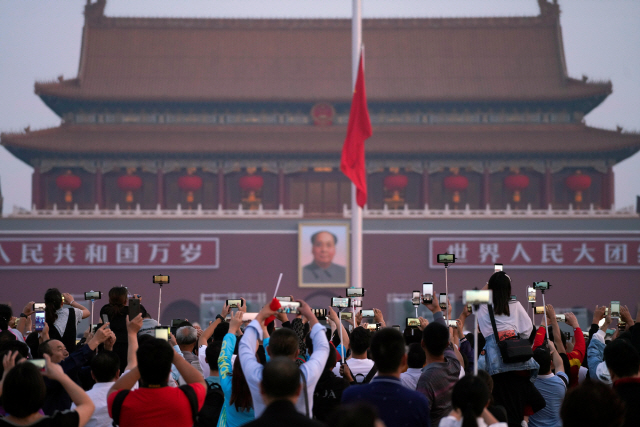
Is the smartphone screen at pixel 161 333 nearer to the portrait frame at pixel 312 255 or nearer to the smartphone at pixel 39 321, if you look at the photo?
the smartphone at pixel 39 321

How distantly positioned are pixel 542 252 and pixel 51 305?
18.6m

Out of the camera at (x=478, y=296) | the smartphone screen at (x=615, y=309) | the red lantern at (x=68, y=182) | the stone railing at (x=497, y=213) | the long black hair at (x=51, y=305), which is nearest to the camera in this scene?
the camera at (x=478, y=296)

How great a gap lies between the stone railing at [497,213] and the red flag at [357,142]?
8977mm

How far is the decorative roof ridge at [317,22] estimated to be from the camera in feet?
85.4

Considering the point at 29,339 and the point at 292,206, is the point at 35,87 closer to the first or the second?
the point at 292,206

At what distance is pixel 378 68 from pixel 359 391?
913 inches

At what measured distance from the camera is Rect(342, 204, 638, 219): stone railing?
21969mm

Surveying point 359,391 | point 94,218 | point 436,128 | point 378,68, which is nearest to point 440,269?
point 436,128

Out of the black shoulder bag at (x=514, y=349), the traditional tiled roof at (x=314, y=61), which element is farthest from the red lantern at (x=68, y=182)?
the black shoulder bag at (x=514, y=349)

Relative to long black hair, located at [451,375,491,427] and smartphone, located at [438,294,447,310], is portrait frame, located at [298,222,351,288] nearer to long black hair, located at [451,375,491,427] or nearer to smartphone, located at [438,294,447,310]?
smartphone, located at [438,294,447,310]

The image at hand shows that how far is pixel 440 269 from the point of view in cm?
2147

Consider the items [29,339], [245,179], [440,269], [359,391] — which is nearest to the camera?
[359,391]

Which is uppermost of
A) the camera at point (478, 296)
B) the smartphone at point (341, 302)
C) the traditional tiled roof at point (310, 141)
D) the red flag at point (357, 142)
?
the traditional tiled roof at point (310, 141)

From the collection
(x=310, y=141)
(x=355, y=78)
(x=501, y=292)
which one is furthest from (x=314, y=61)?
(x=501, y=292)
